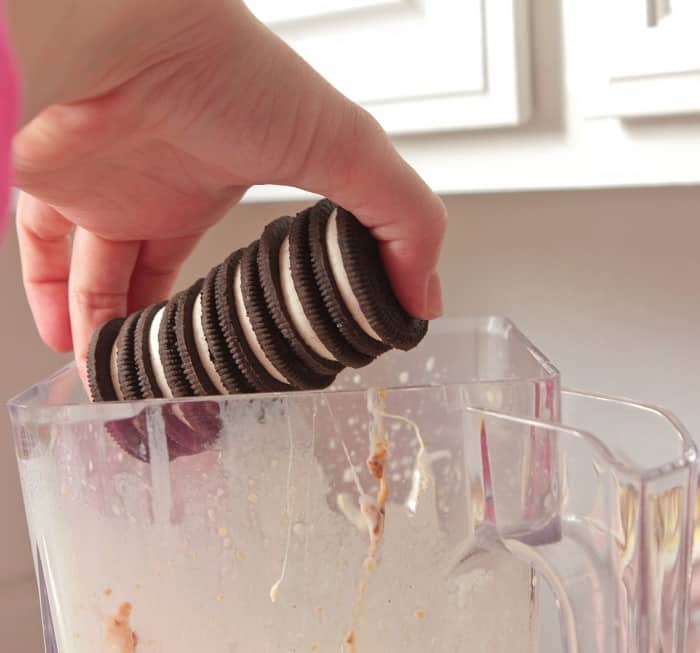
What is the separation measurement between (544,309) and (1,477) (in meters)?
0.38

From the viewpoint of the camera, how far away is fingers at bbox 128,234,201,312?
455mm

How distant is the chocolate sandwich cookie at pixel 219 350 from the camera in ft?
1.05

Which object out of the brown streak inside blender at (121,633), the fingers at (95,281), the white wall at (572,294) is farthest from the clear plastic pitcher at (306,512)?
the white wall at (572,294)

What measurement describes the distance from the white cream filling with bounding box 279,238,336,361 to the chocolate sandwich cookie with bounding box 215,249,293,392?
2 centimetres

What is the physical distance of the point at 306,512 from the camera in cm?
33

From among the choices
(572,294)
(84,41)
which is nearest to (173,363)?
(84,41)

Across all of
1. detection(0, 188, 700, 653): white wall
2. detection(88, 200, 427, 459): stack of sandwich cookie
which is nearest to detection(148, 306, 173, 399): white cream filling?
detection(88, 200, 427, 459): stack of sandwich cookie

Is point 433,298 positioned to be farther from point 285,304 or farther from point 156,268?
point 156,268

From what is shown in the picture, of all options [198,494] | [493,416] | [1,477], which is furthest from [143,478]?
[1,477]

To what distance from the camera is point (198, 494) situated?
0.33 meters

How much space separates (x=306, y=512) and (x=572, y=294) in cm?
31

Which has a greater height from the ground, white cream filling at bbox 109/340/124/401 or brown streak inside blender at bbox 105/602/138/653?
white cream filling at bbox 109/340/124/401

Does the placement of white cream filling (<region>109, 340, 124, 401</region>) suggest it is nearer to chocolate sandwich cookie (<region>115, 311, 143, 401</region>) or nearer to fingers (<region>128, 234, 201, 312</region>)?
chocolate sandwich cookie (<region>115, 311, 143, 401</region>)

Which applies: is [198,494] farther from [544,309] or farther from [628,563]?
[544,309]
